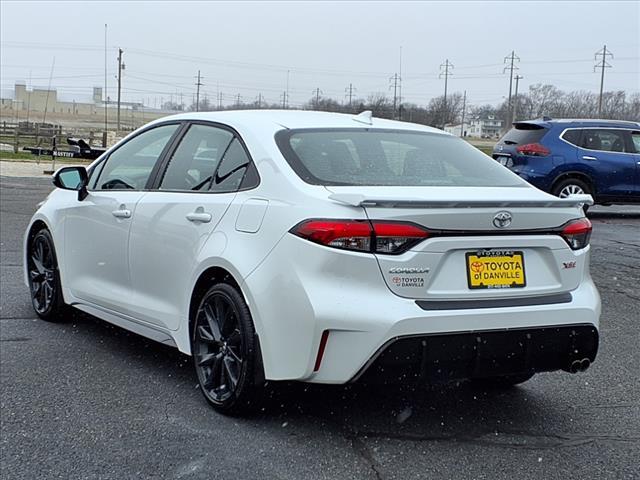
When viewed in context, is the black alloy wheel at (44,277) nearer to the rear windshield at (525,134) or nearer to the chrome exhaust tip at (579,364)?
the chrome exhaust tip at (579,364)

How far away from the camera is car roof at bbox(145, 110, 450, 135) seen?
4.34 metres

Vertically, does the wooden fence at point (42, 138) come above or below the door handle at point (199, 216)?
above

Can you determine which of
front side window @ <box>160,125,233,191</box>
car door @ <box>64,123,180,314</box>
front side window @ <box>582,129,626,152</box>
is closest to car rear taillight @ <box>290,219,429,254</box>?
front side window @ <box>160,125,233,191</box>

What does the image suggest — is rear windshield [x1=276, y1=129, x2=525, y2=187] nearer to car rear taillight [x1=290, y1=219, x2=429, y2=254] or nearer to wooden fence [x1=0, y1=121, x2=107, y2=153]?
car rear taillight [x1=290, y1=219, x2=429, y2=254]

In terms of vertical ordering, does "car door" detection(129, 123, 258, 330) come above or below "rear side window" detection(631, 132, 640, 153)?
below

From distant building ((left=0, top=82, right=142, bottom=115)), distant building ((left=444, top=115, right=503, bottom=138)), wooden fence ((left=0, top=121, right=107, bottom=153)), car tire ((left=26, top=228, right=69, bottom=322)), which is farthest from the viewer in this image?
distant building ((left=0, top=82, right=142, bottom=115))

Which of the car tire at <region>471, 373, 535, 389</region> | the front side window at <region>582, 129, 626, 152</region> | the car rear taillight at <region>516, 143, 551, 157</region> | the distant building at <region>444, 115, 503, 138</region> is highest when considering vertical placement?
the distant building at <region>444, 115, 503, 138</region>

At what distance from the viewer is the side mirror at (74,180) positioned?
545 centimetres

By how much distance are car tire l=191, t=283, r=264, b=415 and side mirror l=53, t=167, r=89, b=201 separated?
1.73 metres

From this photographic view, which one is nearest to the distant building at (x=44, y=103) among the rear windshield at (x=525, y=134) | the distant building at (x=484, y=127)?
the distant building at (x=484, y=127)

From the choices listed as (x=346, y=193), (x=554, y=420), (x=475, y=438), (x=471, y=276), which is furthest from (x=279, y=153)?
(x=554, y=420)

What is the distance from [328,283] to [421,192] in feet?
2.13

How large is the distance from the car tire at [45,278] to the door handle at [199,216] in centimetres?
193

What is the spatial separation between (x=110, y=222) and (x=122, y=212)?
0.66ft
